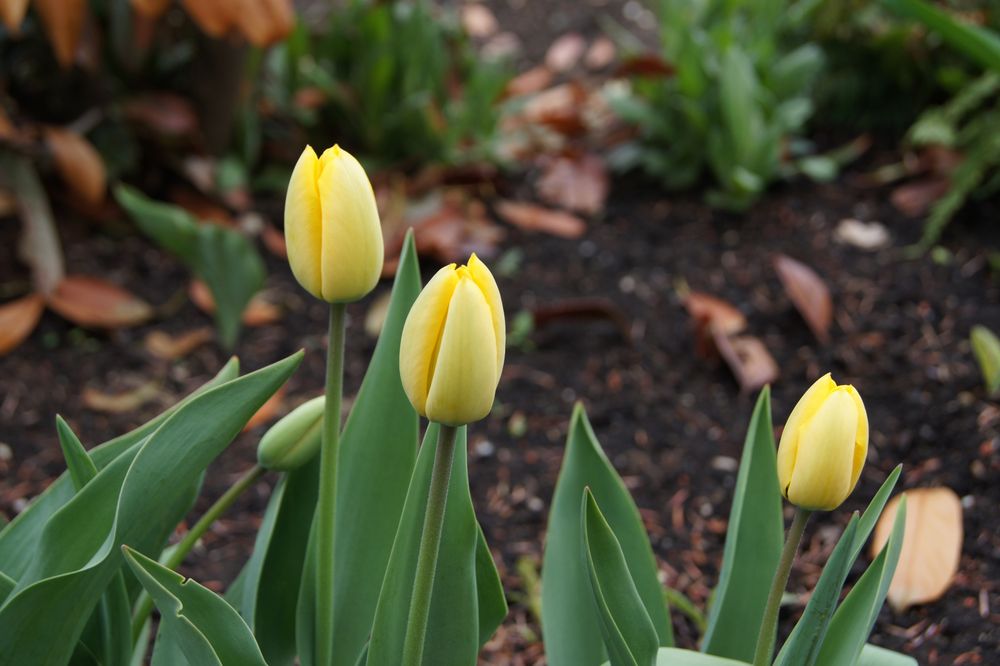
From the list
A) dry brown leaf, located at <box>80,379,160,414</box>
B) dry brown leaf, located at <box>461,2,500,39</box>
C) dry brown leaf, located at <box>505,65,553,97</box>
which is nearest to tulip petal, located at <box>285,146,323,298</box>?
dry brown leaf, located at <box>80,379,160,414</box>

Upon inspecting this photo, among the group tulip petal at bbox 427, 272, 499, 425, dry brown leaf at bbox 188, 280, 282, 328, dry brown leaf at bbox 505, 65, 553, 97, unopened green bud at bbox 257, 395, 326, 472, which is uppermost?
tulip petal at bbox 427, 272, 499, 425

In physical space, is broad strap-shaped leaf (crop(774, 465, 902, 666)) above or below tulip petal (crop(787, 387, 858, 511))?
below

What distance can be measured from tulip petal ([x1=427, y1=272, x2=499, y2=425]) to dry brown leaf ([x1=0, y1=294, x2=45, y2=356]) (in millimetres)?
1612

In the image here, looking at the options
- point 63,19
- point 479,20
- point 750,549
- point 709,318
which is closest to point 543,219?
point 709,318

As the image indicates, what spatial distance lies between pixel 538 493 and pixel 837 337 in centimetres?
73

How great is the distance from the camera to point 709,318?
209 centimetres

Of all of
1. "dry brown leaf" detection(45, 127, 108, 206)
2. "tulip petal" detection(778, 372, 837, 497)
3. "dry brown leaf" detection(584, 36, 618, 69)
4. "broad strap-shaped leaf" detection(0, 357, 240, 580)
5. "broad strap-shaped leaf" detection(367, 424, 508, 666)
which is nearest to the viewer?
"tulip petal" detection(778, 372, 837, 497)

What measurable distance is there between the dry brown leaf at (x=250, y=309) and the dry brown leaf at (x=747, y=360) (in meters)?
0.90

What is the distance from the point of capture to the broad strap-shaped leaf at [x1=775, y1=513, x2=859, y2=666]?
0.81 meters

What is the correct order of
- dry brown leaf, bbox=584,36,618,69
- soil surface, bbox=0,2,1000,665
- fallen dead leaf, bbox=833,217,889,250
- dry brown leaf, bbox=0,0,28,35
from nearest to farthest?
1. soil surface, bbox=0,2,1000,665
2. dry brown leaf, bbox=0,0,28,35
3. fallen dead leaf, bbox=833,217,889,250
4. dry brown leaf, bbox=584,36,618,69

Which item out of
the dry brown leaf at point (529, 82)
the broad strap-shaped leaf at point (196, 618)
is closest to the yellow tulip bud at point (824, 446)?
the broad strap-shaped leaf at point (196, 618)

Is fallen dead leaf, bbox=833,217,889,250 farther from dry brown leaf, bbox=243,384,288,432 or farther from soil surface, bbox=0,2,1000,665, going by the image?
dry brown leaf, bbox=243,384,288,432

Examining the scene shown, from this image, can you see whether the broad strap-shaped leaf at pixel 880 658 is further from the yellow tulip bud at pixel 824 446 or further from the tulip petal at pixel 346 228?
the tulip petal at pixel 346 228

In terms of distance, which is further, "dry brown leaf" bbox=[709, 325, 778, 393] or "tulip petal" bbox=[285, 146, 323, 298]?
"dry brown leaf" bbox=[709, 325, 778, 393]
